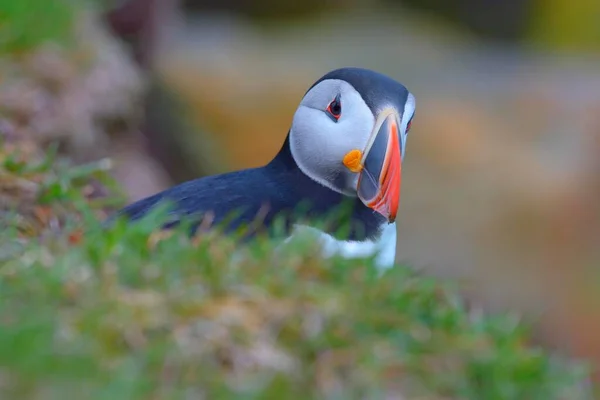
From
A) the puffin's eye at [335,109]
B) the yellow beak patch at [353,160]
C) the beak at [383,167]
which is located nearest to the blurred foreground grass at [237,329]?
the beak at [383,167]

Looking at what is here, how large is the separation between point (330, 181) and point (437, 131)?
4812mm

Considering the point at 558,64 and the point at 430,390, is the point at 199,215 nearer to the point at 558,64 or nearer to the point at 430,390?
the point at 430,390

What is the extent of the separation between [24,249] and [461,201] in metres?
5.34

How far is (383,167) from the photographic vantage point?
115 inches

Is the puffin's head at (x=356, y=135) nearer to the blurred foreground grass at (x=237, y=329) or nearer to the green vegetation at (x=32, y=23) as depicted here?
the blurred foreground grass at (x=237, y=329)

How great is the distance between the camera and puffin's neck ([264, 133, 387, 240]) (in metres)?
3.02

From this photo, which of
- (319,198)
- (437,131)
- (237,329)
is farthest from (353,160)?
(437,131)

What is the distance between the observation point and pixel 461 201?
750 centimetres

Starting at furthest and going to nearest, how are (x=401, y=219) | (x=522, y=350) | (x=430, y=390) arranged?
(x=401, y=219), (x=522, y=350), (x=430, y=390)

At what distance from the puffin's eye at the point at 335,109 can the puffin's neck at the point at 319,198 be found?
0.68 ft

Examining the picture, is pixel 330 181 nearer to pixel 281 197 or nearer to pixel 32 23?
pixel 281 197

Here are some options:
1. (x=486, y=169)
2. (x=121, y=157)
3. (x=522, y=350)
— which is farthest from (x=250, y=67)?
(x=522, y=350)

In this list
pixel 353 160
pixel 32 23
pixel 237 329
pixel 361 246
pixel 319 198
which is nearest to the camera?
pixel 237 329

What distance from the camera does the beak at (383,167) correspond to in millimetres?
2918
